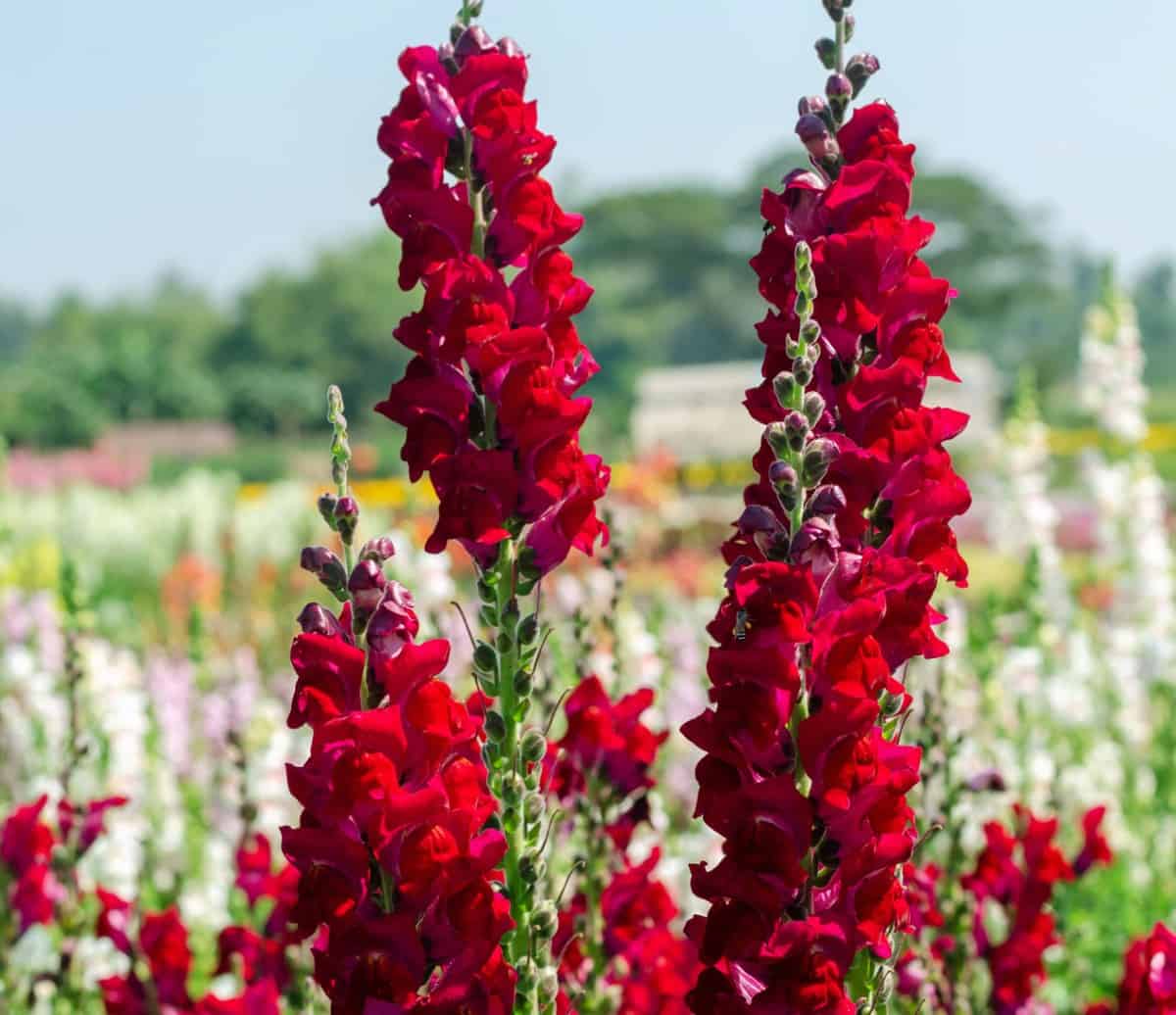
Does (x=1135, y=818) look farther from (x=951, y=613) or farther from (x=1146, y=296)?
(x=1146, y=296)

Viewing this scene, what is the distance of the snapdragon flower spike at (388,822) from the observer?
5.45 ft

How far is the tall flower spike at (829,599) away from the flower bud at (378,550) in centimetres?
39

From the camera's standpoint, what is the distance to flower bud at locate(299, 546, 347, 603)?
1.68 m

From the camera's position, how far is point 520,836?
1962 millimetres

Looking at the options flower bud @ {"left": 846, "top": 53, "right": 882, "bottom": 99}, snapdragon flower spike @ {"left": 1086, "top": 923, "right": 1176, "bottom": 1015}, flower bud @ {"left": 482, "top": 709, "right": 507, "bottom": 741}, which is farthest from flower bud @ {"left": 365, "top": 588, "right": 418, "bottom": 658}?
→ snapdragon flower spike @ {"left": 1086, "top": 923, "right": 1176, "bottom": 1015}

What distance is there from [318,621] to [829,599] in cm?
58

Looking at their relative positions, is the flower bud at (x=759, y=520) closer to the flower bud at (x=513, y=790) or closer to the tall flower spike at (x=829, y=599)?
the tall flower spike at (x=829, y=599)

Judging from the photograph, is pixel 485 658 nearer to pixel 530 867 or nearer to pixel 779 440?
pixel 530 867

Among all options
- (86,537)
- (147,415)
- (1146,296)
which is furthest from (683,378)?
(1146,296)

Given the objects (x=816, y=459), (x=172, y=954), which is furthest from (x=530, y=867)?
(x=172, y=954)

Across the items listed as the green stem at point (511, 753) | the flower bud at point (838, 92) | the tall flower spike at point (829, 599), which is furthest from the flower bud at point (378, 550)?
the flower bud at point (838, 92)

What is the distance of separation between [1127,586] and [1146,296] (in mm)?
114278

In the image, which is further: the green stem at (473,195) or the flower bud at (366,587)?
the green stem at (473,195)

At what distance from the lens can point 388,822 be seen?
1663mm
